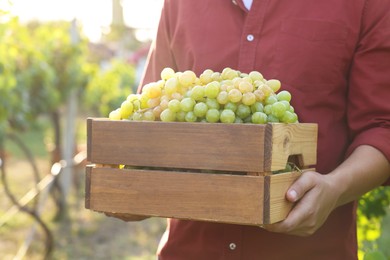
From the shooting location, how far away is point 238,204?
2.02 metres

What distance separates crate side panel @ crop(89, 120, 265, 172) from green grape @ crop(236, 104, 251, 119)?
8 centimetres

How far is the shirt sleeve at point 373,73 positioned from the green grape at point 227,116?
0.47 m

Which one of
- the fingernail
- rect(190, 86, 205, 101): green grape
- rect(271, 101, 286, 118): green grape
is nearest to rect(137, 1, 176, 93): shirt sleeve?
rect(190, 86, 205, 101): green grape

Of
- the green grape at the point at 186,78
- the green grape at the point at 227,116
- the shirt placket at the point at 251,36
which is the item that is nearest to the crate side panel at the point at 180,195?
the green grape at the point at 227,116

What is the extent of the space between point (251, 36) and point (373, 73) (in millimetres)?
361

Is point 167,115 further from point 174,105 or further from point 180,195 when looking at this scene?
point 180,195

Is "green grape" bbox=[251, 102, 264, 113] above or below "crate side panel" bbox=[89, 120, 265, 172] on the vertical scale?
above

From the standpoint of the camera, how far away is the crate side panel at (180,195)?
2.01 metres

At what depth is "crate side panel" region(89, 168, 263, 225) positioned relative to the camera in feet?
6.59

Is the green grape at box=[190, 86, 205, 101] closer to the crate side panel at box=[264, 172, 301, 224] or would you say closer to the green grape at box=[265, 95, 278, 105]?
the green grape at box=[265, 95, 278, 105]

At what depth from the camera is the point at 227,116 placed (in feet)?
6.70

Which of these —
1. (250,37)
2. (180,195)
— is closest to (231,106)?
(180,195)

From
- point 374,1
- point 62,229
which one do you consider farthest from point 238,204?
point 62,229

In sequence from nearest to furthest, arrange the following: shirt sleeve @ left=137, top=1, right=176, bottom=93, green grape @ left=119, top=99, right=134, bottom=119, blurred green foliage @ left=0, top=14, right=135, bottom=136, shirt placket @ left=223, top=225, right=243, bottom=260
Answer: green grape @ left=119, top=99, right=134, bottom=119
shirt placket @ left=223, top=225, right=243, bottom=260
shirt sleeve @ left=137, top=1, right=176, bottom=93
blurred green foliage @ left=0, top=14, right=135, bottom=136
